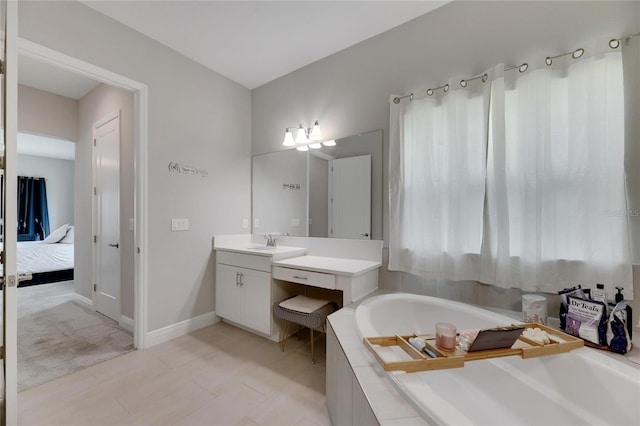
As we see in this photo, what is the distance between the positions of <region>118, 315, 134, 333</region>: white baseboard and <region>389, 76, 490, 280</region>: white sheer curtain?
2.60m

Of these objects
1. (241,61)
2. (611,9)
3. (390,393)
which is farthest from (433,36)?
(390,393)

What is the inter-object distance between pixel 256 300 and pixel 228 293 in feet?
1.47

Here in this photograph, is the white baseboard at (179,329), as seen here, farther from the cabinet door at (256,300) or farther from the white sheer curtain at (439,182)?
the white sheer curtain at (439,182)

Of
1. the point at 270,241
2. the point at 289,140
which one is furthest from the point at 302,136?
the point at 270,241

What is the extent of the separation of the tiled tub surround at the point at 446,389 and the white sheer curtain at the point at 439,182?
2.14 ft

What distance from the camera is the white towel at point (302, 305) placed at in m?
2.12

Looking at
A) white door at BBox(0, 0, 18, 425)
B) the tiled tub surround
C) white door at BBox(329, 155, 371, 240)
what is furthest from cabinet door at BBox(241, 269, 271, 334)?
white door at BBox(0, 0, 18, 425)

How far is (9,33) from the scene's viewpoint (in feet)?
4.09

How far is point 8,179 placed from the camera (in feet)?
4.11

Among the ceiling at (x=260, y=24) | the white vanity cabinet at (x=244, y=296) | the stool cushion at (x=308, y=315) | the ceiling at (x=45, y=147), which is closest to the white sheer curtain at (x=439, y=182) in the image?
the stool cushion at (x=308, y=315)

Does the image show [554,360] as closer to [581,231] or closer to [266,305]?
[581,231]

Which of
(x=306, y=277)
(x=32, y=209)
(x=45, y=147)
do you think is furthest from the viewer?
(x=32, y=209)

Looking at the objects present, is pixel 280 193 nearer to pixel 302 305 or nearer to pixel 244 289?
pixel 244 289

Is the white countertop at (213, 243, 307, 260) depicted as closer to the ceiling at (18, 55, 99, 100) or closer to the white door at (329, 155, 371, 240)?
the white door at (329, 155, 371, 240)
